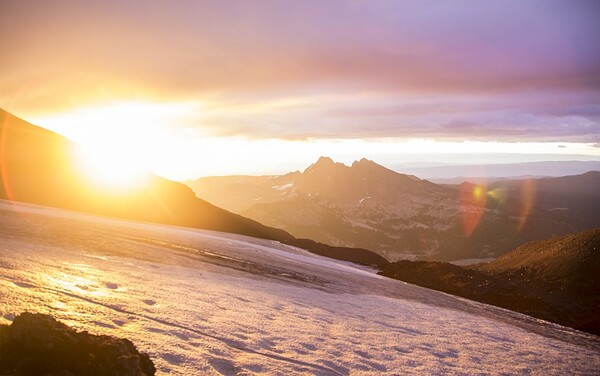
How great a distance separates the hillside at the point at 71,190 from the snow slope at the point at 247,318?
3833 cm

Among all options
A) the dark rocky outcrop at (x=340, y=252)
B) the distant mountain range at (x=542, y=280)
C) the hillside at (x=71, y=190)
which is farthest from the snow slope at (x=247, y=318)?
the dark rocky outcrop at (x=340, y=252)

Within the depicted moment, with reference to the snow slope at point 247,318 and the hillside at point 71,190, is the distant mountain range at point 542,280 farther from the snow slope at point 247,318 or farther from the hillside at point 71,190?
the hillside at point 71,190

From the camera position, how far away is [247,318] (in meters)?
14.8

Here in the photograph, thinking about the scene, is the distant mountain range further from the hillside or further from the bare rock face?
the hillside

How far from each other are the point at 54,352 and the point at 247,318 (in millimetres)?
8393

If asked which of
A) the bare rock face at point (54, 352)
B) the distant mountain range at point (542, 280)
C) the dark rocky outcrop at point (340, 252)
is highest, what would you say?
the bare rock face at point (54, 352)

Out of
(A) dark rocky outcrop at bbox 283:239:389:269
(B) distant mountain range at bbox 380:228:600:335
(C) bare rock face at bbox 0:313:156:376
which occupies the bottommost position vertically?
(A) dark rocky outcrop at bbox 283:239:389:269

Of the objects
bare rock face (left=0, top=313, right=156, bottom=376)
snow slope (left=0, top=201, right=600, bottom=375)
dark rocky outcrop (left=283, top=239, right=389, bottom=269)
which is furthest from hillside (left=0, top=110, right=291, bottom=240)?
bare rock face (left=0, top=313, right=156, bottom=376)

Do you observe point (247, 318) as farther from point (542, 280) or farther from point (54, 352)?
point (542, 280)

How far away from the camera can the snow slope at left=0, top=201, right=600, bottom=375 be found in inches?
432

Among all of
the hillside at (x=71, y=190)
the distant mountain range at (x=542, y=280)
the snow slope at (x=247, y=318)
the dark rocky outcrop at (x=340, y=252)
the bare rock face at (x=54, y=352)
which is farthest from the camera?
the dark rocky outcrop at (x=340, y=252)

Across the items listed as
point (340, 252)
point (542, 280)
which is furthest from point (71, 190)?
point (542, 280)

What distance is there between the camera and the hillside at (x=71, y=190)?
209ft

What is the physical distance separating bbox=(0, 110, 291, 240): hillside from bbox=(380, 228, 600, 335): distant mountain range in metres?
42.0
